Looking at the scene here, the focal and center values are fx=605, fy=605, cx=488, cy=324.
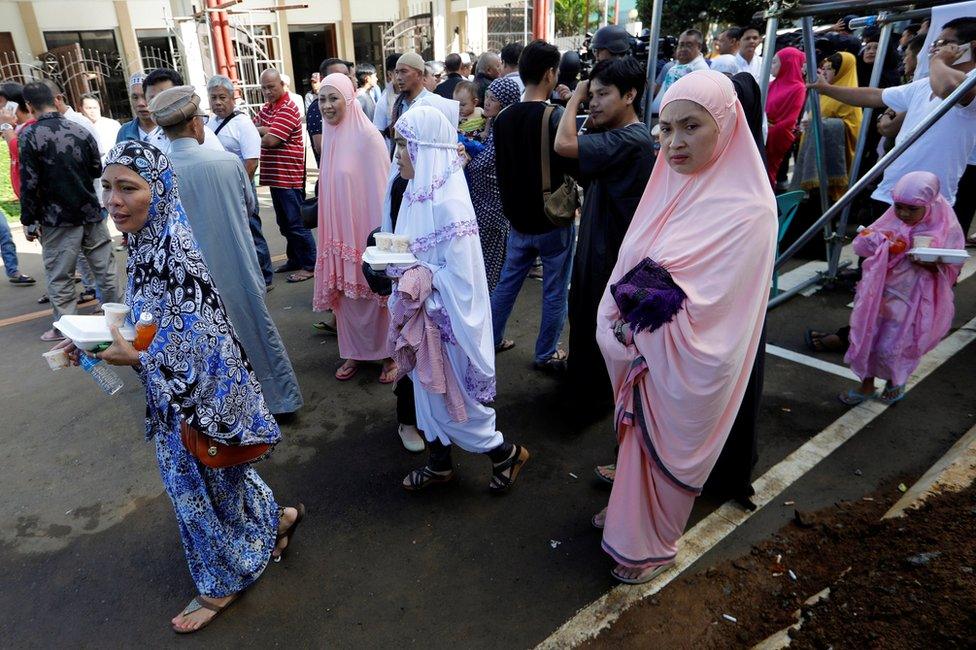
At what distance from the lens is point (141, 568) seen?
2797mm

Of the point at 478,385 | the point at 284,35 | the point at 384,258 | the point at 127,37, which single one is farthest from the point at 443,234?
the point at 284,35

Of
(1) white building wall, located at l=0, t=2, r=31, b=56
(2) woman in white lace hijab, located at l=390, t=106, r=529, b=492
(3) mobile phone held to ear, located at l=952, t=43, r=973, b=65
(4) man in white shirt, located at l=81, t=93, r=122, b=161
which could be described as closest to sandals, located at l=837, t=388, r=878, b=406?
(3) mobile phone held to ear, located at l=952, t=43, r=973, b=65

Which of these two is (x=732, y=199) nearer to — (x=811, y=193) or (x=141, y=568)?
(x=141, y=568)

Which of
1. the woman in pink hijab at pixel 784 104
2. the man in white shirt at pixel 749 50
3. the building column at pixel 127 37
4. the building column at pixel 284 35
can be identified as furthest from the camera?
the building column at pixel 284 35

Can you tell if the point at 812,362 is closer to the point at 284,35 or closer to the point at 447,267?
the point at 447,267

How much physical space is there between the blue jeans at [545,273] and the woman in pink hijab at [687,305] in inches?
60.5

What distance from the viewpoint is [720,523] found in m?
2.85

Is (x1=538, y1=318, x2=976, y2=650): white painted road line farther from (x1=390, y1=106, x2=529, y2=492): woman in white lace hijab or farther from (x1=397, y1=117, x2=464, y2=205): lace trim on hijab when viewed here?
(x1=397, y1=117, x2=464, y2=205): lace trim on hijab

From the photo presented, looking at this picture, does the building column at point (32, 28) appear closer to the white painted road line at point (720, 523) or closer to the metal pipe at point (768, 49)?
the metal pipe at point (768, 49)

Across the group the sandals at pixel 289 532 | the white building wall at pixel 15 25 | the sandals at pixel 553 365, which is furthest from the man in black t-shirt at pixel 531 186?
the white building wall at pixel 15 25

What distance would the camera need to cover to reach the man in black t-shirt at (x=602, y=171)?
323cm

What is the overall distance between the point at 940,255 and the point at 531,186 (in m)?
2.32

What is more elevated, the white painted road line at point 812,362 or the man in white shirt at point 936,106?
the man in white shirt at point 936,106

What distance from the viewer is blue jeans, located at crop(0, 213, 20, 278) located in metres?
6.02
